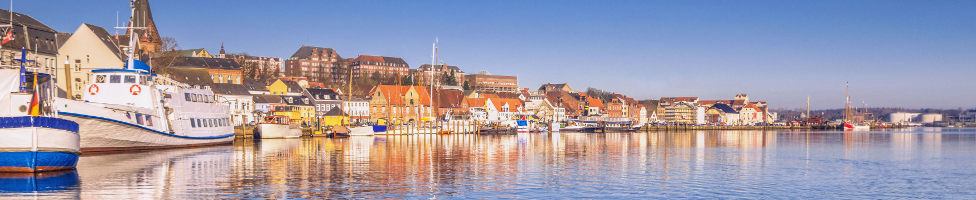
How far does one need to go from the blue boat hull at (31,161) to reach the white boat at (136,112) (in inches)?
388

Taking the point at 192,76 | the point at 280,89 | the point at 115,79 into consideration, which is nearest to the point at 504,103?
the point at 280,89

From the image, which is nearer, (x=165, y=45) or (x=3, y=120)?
(x=3, y=120)

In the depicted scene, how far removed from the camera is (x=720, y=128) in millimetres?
177500

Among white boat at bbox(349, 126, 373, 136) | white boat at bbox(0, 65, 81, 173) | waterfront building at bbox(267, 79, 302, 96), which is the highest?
waterfront building at bbox(267, 79, 302, 96)

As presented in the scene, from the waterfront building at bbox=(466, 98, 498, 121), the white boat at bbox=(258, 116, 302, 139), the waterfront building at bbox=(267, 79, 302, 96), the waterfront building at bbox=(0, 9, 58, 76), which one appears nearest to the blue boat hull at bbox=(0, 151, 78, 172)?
the waterfront building at bbox=(0, 9, 58, 76)

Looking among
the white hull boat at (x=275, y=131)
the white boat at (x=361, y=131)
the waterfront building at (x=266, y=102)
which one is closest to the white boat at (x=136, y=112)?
the white hull boat at (x=275, y=131)

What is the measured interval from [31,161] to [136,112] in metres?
18.0

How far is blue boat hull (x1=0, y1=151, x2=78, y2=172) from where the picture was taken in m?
28.1

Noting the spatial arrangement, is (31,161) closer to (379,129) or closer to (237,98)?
(379,129)

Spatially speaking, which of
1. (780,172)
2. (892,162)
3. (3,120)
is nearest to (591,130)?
(892,162)

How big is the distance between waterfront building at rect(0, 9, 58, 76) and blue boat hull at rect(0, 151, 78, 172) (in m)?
33.4

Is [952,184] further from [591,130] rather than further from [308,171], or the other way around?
[591,130]

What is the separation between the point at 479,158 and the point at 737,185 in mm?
18682

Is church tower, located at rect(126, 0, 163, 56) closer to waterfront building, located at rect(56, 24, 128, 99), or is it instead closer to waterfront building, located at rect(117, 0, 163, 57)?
waterfront building, located at rect(117, 0, 163, 57)
